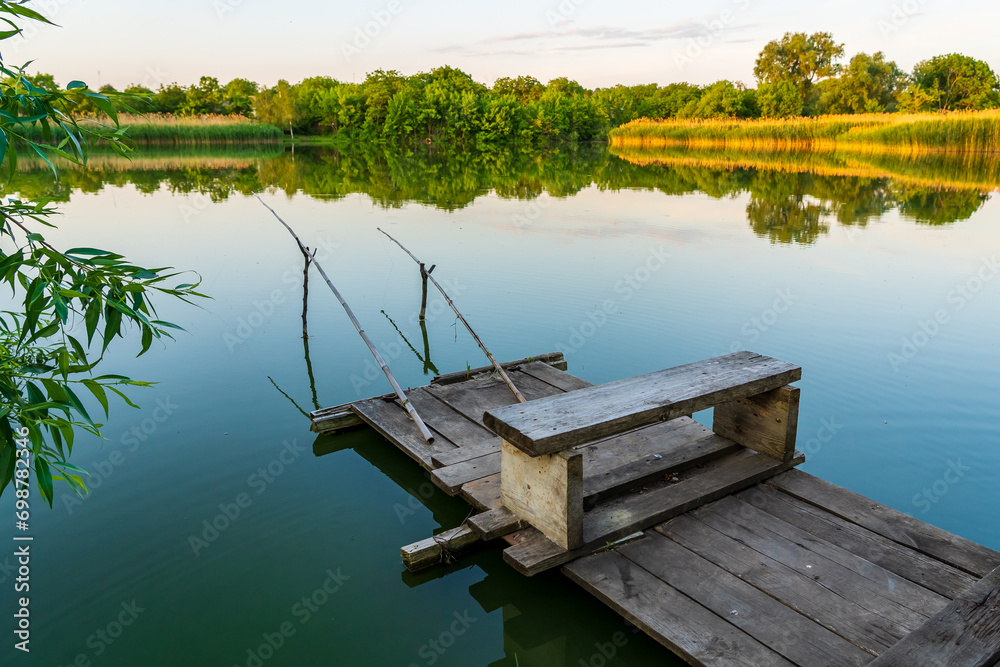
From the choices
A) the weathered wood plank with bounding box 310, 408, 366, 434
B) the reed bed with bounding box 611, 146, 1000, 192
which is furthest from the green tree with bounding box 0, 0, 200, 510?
the reed bed with bounding box 611, 146, 1000, 192

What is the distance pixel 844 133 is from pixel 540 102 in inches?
1304

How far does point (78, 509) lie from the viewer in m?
4.76

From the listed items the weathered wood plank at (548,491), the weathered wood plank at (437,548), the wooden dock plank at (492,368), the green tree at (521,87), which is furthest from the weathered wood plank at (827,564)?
the green tree at (521,87)

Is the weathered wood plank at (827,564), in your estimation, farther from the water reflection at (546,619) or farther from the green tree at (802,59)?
the green tree at (802,59)

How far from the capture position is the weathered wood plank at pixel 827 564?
326cm

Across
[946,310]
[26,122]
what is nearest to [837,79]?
[946,310]

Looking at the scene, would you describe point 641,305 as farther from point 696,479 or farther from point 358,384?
point 696,479

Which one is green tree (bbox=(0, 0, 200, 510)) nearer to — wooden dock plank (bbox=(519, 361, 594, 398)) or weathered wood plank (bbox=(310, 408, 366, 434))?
weathered wood plank (bbox=(310, 408, 366, 434))

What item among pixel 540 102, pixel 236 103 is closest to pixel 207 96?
pixel 236 103

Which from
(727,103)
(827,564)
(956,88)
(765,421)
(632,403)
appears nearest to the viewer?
(827,564)

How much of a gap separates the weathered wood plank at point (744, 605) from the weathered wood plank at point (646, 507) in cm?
14

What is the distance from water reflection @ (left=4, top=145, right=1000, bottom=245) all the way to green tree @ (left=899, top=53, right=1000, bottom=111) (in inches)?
781

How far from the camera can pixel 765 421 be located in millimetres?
4672

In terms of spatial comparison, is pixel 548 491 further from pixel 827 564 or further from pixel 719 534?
pixel 827 564
